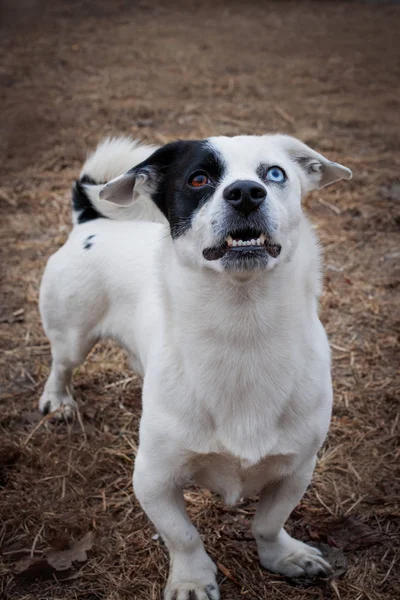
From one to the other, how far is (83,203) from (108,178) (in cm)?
18

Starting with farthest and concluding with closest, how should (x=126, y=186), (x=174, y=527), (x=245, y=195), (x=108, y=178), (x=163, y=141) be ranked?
(x=163, y=141) < (x=108, y=178) < (x=126, y=186) < (x=174, y=527) < (x=245, y=195)

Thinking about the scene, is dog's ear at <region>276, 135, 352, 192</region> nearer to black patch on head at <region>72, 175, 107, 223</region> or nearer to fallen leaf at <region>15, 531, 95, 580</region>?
black patch on head at <region>72, 175, 107, 223</region>

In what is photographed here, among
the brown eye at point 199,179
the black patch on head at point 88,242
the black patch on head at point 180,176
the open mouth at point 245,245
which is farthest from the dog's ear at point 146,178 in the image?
the black patch on head at point 88,242

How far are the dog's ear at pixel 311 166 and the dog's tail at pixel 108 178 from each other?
2.94ft

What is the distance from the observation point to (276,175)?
2.28m

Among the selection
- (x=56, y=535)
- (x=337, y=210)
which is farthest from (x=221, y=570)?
(x=337, y=210)

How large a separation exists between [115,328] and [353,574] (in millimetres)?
1433

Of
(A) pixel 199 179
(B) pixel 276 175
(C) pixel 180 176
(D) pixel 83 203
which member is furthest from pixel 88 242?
(B) pixel 276 175

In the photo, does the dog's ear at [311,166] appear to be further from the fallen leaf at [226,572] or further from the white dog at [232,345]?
the fallen leaf at [226,572]

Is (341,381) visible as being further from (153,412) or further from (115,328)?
(153,412)

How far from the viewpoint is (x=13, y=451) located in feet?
10.6

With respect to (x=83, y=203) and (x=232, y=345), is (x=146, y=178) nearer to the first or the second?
(x=232, y=345)

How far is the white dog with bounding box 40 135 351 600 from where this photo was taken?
220 cm

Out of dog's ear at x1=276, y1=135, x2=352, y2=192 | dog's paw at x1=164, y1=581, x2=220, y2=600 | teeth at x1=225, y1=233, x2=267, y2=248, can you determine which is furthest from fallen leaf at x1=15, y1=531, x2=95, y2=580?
dog's ear at x1=276, y1=135, x2=352, y2=192
